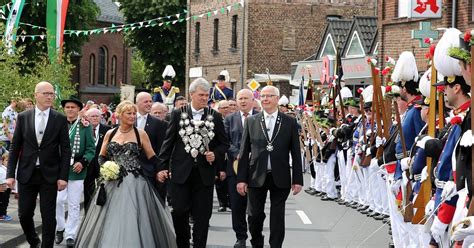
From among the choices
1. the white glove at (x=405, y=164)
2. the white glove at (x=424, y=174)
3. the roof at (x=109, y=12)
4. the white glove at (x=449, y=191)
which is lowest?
the white glove at (x=405, y=164)

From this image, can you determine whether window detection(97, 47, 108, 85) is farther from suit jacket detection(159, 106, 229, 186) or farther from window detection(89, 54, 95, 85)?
suit jacket detection(159, 106, 229, 186)

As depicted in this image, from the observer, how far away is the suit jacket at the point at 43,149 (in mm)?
11266

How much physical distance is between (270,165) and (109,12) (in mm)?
72950

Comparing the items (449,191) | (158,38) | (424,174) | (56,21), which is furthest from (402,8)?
(158,38)

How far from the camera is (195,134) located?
11297 millimetres

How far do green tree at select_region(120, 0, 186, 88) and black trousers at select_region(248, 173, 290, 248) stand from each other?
5137 cm

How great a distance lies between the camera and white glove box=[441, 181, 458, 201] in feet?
21.2

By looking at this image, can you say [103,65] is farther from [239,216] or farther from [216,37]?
[239,216]

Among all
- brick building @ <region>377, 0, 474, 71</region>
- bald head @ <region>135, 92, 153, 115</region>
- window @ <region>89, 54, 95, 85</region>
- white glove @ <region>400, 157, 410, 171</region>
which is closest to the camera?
white glove @ <region>400, 157, 410, 171</region>

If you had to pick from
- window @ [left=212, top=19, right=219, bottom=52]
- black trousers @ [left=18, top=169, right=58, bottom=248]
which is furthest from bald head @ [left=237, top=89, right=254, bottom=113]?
window @ [left=212, top=19, right=219, bottom=52]

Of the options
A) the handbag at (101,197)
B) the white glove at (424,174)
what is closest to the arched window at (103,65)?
the handbag at (101,197)

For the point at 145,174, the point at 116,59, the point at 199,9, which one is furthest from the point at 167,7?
the point at 145,174

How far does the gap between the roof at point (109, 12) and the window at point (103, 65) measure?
8.29ft

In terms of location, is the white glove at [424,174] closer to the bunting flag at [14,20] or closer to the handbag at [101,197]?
the handbag at [101,197]
